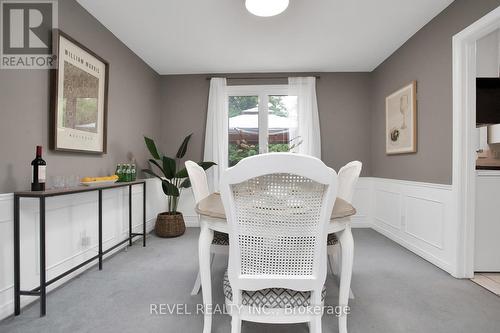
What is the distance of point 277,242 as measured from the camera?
108 cm

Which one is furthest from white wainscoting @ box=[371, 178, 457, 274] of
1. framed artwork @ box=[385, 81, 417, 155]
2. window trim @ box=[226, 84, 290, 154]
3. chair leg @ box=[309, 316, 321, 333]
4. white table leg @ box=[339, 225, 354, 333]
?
chair leg @ box=[309, 316, 321, 333]

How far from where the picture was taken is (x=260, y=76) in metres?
4.27

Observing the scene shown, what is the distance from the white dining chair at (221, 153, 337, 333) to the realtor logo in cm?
196

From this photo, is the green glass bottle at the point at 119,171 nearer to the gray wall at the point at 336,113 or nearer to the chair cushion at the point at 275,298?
the gray wall at the point at 336,113

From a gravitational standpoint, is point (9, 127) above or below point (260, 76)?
below

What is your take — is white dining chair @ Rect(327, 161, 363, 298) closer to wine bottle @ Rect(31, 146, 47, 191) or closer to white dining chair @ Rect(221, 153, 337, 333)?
white dining chair @ Rect(221, 153, 337, 333)

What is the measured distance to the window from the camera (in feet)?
14.2

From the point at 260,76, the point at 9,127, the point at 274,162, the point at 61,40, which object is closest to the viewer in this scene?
the point at 274,162

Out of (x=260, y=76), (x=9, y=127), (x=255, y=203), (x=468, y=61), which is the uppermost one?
(x=260, y=76)

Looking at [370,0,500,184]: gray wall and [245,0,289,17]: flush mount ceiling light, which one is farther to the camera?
→ [370,0,500,184]: gray wall

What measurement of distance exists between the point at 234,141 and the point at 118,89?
6.17ft

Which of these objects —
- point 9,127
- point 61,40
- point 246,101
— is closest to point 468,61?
point 246,101

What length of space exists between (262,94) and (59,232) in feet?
10.8

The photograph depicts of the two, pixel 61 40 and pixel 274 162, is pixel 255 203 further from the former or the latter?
pixel 61 40
